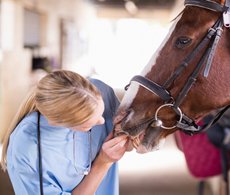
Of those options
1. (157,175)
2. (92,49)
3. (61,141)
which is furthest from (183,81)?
(92,49)

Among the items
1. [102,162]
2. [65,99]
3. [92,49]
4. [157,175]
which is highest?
[65,99]

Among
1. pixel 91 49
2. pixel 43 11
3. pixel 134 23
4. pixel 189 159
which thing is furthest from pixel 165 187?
pixel 134 23

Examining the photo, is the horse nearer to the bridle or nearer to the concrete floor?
the bridle

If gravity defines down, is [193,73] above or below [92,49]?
above

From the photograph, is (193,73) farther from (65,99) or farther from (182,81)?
(65,99)

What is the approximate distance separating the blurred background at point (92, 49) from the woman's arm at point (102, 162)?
533 mm

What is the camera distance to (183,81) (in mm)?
854

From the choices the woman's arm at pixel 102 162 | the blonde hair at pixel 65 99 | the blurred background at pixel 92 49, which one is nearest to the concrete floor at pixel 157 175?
the blurred background at pixel 92 49

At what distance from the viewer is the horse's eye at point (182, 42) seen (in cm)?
83

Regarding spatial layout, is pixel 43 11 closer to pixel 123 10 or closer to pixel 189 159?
pixel 189 159

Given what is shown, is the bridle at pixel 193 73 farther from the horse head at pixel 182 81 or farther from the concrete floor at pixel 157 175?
the concrete floor at pixel 157 175

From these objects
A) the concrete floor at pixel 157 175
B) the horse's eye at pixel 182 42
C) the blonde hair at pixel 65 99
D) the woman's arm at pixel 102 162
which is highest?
the horse's eye at pixel 182 42

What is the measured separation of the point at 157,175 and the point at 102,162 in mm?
2020

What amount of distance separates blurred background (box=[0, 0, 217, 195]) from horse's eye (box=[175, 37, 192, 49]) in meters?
0.21
